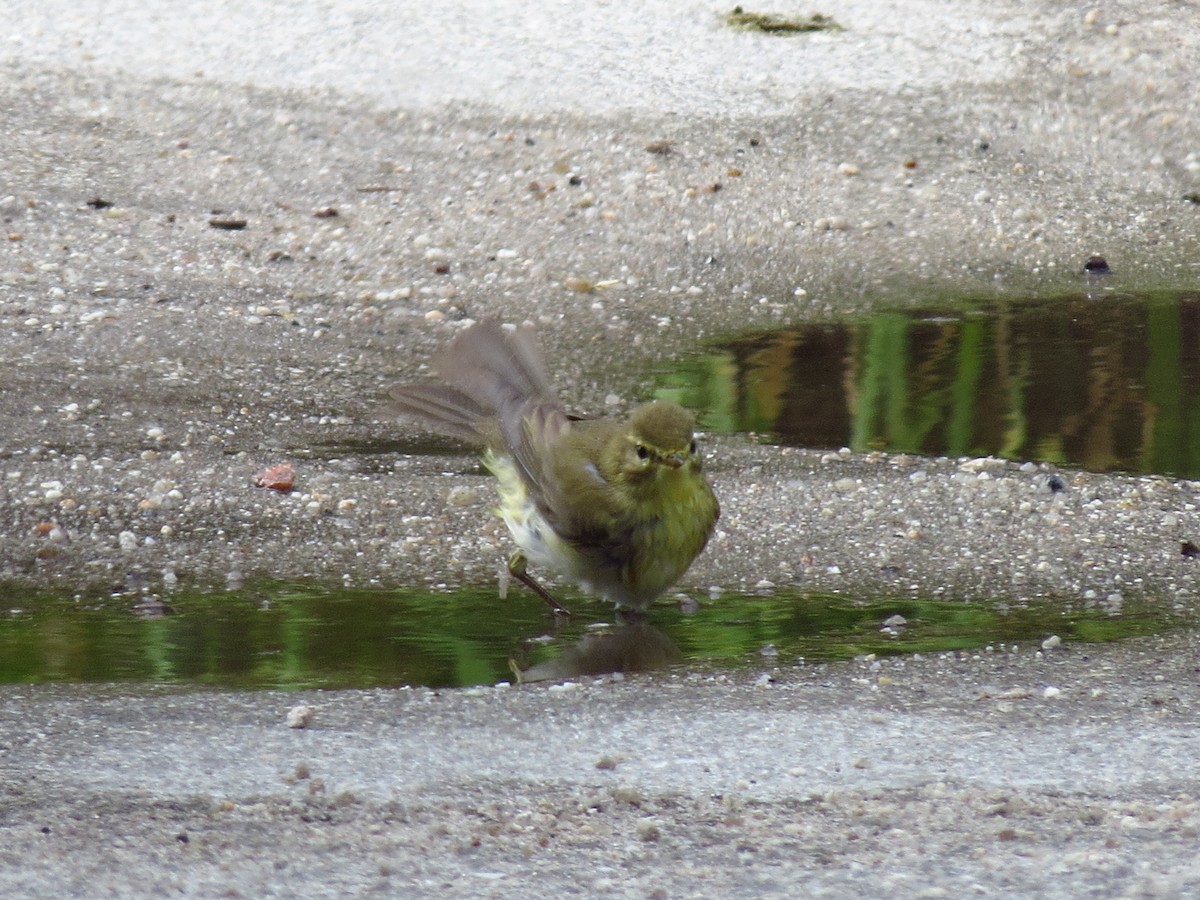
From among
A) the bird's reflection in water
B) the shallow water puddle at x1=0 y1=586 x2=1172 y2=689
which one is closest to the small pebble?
the shallow water puddle at x1=0 y1=586 x2=1172 y2=689

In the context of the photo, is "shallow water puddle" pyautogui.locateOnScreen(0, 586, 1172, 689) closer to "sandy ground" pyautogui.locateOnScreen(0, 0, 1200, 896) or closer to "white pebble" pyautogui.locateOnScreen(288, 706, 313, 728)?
"sandy ground" pyautogui.locateOnScreen(0, 0, 1200, 896)

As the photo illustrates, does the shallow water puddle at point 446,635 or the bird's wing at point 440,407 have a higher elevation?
the bird's wing at point 440,407

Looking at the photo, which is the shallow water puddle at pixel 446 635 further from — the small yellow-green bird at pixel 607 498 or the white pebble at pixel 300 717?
the white pebble at pixel 300 717

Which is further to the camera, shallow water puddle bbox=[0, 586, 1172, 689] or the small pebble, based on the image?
shallow water puddle bbox=[0, 586, 1172, 689]

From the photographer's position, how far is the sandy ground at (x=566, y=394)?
13.0 ft

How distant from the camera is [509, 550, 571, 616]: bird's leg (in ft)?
19.0

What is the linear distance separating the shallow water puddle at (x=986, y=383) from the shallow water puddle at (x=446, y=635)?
137 cm

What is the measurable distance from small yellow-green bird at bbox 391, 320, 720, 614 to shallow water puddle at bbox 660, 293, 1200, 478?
1338 mm

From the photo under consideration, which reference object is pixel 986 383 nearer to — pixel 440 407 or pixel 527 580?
pixel 440 407

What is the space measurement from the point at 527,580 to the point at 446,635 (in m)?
0.46

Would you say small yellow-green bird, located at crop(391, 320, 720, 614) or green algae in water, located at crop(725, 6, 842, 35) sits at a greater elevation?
green algae in water, located at crop(725, 6, 842, 35)

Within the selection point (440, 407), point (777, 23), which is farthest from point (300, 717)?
point (777, 23)

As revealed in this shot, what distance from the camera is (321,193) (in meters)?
9.45

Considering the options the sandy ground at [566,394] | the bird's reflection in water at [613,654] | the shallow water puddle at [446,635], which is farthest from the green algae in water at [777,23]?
the bird's reflection in water at [613,654]
